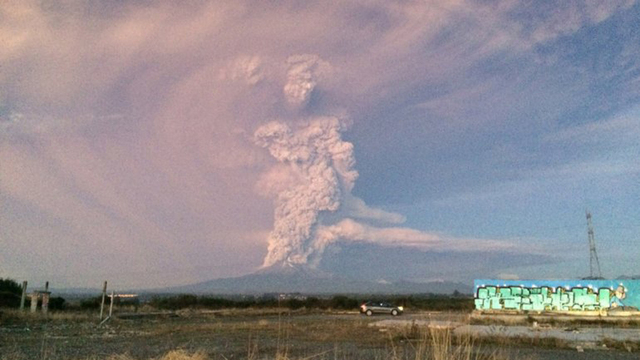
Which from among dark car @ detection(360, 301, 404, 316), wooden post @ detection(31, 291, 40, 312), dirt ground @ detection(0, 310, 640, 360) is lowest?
dark car @ detection(360, 301, 404, 316)

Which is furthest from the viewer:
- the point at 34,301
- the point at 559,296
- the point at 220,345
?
the point at 559,296

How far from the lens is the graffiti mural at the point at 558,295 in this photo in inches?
1661

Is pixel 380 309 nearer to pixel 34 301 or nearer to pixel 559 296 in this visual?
pixel 559 296

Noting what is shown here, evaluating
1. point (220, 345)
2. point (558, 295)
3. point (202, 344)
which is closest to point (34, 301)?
point (202, 344)

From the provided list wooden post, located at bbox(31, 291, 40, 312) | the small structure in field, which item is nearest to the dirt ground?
wooden post, located at bbox(31, 291, 40, 312)

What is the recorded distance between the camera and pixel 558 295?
44.7 metres

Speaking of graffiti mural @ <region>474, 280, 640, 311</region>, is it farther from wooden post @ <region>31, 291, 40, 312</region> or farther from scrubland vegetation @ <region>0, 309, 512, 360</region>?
wooden post @ <region>31, 291, 40, 312</region>

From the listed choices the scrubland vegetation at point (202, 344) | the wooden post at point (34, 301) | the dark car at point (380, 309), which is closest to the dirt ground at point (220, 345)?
the scrubland vegetation at point (202, 344)

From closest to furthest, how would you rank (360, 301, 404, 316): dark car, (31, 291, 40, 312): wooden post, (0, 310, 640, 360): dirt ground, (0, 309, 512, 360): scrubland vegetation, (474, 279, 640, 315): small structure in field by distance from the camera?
(0, 309, 512, 360): scrubland vegetation, (0, 310, 640, 360): dirt ground, (31, 291, 40, 312): wooden post, (474, 279, 640, 315): small structure in field, (360, 301, 404, 316): dark car

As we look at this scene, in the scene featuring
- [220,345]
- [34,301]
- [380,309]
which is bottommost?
[380,309]

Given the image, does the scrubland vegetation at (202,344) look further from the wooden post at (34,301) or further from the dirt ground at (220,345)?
the wooden post at (34,301)

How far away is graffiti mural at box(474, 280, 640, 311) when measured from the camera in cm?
4219

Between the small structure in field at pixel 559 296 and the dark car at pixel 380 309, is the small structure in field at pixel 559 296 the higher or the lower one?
the higher one

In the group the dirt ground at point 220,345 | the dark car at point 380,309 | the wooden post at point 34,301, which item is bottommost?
the dark car at point 380,309
